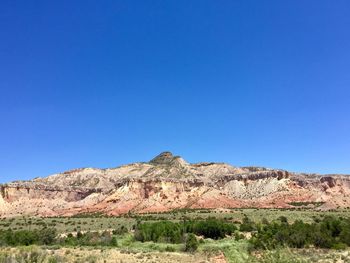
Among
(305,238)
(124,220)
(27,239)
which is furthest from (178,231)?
(124,220)

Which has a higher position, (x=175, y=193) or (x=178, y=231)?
(x=175, y=193)

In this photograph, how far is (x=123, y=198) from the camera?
107562 mm

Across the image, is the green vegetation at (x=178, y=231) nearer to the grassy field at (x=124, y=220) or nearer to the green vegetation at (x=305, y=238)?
the green vegetation at (x=305, y=238)

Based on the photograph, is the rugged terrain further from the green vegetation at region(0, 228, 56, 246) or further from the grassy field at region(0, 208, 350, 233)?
the green vegetation at region(0, 228, 56, 246)

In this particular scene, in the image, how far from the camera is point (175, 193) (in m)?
111

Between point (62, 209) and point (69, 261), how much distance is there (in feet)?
276

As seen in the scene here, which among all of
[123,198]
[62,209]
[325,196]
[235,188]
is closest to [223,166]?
[235,188]

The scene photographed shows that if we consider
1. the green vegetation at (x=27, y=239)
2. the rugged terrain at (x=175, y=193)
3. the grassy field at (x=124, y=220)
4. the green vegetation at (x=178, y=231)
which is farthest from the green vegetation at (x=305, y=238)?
the rugged terrain at (x=175, y=193)

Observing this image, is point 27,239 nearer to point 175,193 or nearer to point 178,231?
point 178,231

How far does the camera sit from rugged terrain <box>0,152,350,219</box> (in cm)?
10269

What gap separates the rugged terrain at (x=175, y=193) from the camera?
4043 inches

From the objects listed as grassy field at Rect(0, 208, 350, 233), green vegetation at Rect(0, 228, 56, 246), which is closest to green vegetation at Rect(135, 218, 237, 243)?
green vegetation at Rect(0, 228, 56, 246)

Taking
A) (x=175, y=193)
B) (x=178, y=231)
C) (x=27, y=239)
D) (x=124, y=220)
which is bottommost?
(x=178, y=231)

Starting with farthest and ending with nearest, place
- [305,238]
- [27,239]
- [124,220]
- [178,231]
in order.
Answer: [124,220] < [178,231] < [27,239] < [305,238]
